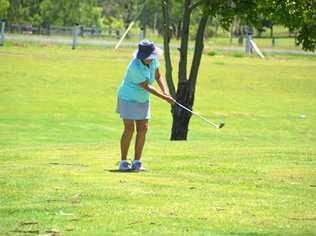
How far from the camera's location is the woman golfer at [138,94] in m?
12.2

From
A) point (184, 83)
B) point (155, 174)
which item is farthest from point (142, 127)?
point (184, 83)

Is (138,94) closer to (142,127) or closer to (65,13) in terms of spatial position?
(142,127)

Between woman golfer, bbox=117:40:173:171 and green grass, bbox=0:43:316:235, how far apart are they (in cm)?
49

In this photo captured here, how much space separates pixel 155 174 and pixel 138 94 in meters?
1.11

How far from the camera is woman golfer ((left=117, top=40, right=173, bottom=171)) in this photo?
12.2 m

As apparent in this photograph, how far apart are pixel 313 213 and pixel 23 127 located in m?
16.5

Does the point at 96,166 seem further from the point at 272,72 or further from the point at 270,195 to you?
the point at 272,72

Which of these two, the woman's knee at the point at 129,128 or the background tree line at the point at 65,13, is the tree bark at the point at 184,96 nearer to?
the woman's knee at the point at 129,128

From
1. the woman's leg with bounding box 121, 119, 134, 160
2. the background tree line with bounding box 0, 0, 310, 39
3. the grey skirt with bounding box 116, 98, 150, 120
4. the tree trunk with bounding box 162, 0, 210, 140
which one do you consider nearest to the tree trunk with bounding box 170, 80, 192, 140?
the tree trunk with bounding box 162, 0, 210, 140

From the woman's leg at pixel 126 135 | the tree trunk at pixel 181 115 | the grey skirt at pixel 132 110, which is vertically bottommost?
the tree trunk at pixel 181 115

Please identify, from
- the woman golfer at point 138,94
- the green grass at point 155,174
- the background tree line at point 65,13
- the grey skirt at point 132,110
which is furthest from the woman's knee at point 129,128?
the background tree line at point 65,13

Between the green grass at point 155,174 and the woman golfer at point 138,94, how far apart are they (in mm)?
490

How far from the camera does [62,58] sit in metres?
44.6

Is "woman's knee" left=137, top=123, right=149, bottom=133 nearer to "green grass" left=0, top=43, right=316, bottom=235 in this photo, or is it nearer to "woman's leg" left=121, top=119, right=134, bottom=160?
"woman's leg" left=121, top=119, right=134, bottom=160
